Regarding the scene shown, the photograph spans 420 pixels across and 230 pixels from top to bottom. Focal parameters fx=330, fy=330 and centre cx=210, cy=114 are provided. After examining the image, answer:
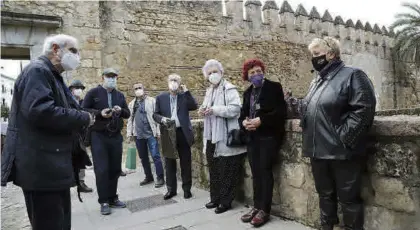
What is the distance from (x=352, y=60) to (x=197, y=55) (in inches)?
298

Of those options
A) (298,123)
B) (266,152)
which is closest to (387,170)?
(298,123)

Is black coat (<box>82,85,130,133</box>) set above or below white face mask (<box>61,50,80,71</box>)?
below

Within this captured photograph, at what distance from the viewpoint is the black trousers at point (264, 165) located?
10.1ft

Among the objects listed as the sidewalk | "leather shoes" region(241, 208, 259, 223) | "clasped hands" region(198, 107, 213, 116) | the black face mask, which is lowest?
the sidewalk

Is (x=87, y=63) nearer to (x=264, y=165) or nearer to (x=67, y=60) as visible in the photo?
(x=67, y=60)

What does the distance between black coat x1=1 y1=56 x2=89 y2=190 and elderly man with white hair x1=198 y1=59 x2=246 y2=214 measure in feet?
5.69

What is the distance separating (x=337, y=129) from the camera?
2285mm

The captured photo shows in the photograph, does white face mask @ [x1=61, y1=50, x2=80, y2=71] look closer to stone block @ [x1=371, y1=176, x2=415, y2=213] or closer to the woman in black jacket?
the woman in black jacket

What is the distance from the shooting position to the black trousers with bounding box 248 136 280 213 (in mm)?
3088

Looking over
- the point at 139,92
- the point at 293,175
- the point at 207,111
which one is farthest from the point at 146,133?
the point at 293,175

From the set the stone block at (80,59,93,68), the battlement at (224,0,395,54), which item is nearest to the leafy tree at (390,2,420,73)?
the battlement at (224,0,395,54)

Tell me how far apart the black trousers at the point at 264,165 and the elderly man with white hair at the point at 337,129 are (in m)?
0.57

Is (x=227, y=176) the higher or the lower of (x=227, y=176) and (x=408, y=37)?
the lower

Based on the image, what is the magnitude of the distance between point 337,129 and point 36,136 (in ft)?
6.44
